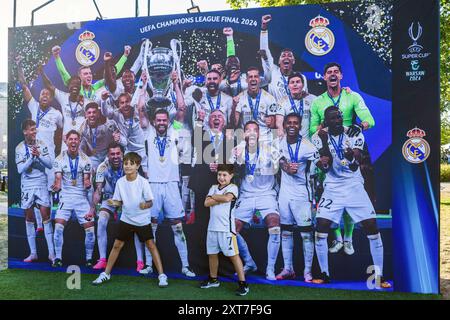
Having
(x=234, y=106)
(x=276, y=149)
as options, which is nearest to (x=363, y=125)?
(x=276, y=149)

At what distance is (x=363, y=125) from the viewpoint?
14.7 feet

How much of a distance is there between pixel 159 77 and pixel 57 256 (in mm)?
2640

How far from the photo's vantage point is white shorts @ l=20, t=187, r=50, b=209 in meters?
5.33

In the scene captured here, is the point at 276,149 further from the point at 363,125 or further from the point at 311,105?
the point at 363,125

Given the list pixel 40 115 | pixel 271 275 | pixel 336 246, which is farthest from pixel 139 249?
pixel 336 246

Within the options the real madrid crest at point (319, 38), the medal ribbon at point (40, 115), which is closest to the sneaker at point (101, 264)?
the medal ribbon at point (40, 115)

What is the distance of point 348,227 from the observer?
4535 mm

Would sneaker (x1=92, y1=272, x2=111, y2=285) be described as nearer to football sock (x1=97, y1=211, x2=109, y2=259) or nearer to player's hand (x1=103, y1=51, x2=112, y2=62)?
football sock (x1=97, y1=211, x2=109, y2=259)

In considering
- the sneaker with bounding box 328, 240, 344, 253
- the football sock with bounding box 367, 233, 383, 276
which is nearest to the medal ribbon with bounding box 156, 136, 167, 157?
the sneaker with bounding box 328, 240, 344, 253

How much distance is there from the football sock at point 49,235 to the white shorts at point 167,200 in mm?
1449

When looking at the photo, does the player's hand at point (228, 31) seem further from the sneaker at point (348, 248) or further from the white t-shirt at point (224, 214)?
the sneaker at point (348, 248)

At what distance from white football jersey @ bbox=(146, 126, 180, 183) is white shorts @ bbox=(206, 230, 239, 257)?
831mm

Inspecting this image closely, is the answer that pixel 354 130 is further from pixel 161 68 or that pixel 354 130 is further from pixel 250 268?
pixel 161 68

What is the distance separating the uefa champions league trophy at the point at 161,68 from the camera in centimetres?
497
